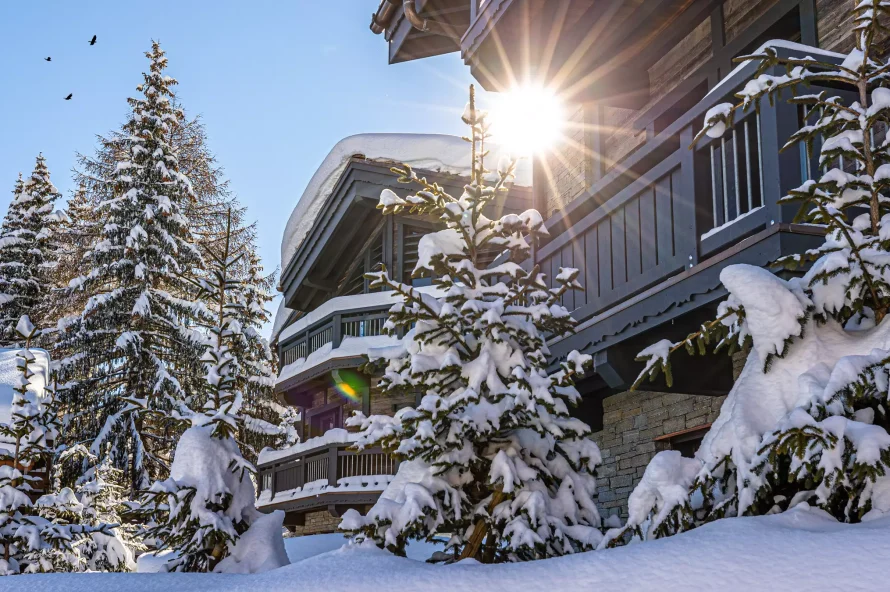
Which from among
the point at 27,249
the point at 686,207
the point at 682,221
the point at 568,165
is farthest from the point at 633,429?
the point at 27,249

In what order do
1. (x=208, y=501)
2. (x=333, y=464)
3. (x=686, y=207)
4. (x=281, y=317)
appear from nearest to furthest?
1. (x=686, y=207)
2. (x=208, y=501)
3. (x=333, y=464)
4. (x=281, y=317)

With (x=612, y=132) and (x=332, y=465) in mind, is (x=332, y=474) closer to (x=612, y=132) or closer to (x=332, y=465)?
(x=332, y=465)

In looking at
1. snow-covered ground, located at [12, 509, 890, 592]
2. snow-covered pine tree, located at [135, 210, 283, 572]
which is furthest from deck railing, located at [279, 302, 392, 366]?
snow-covered ground, located at [12, 509, 890, 592]

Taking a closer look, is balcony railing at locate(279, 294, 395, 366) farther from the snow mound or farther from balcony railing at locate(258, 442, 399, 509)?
the snow mound

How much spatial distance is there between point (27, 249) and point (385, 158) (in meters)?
18.3

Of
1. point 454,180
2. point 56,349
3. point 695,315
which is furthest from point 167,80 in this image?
point 695,315

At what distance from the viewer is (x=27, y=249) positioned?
3206cm

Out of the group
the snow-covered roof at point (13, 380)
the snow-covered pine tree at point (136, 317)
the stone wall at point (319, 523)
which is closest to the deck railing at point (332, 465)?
the stone wall at point (319, 523)

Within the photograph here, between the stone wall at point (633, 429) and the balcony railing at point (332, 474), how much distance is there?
832 cm

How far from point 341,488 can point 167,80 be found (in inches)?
534

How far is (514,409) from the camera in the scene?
247 inches

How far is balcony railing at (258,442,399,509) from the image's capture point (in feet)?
61.2

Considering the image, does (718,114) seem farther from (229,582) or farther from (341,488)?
(341,488)

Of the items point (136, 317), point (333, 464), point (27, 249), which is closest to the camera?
point (333, 464)
